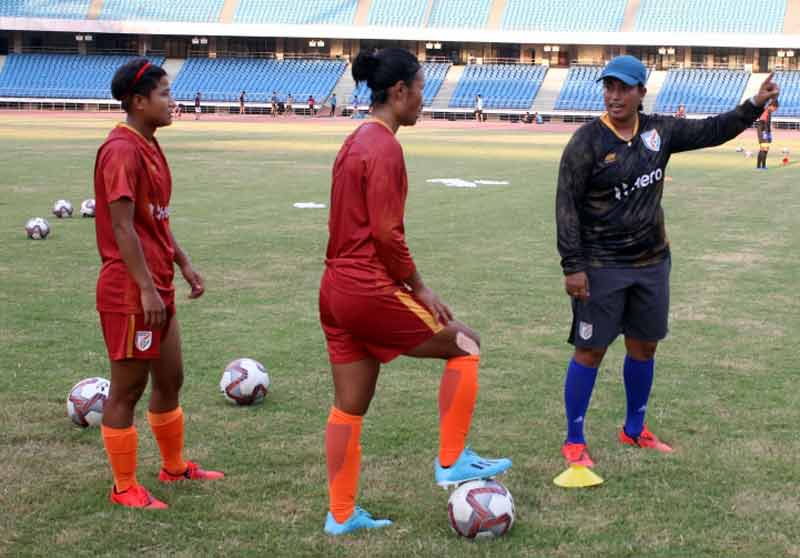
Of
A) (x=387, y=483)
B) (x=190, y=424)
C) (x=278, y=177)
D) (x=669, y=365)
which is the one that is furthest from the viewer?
(x=278, y=177)

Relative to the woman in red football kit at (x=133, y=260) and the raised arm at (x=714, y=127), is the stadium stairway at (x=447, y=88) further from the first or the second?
the woman in red football kit at (x=133, y=260)

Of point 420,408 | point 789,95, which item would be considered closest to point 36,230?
point 420,408

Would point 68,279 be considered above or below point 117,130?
below

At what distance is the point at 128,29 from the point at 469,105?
74.3ft

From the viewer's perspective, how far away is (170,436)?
554cm

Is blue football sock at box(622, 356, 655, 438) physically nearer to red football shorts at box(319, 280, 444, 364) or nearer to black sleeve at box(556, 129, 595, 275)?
black sleeve at box(556, 129, 595, 275)

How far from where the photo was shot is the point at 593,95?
6312cm

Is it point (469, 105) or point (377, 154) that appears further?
point (469, 105)

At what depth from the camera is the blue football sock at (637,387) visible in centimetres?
616

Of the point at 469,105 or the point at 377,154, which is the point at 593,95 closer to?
the point at 469,105

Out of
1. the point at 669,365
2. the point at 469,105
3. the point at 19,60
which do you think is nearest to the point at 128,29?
the point at 19,60

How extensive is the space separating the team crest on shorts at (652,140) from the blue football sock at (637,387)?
1193 mm

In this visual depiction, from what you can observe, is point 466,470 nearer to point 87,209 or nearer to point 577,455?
point 577,455

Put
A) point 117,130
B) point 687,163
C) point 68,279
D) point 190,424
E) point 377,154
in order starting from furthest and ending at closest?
1. point 687,163
2. point 68,279
3. point 190,424
4. point 117,130
5. point 377,154
